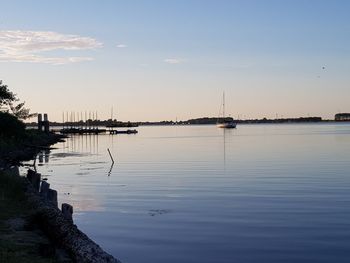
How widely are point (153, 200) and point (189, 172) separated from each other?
1681 cm

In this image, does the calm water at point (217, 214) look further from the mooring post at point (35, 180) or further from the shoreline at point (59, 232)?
the mooring post at point (35, 180)

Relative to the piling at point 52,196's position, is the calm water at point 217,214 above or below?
below

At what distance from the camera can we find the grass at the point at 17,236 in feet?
45.4

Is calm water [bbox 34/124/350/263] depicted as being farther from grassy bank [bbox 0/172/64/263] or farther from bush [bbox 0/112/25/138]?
bush [bbox 0/112/25/138]

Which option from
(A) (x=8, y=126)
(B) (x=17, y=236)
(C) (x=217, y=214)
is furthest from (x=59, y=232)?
(A) (x=8, y=126)

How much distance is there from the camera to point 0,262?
41.0 ft

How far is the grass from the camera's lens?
1385 centimetres

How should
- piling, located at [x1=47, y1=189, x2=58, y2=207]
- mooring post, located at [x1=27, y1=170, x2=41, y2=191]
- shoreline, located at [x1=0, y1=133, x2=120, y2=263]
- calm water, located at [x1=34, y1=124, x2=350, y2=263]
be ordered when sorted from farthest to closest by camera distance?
mooring post, located at [x1=27, y1=170, x2=41, y2=191]
piling, located at [x1=47, y1=189, x2=58, y2=207]
calm water, located at [x1=34, y1=124, x2=350, y2=263]
shoreline, located at [x1=0, y1=133, x2=120, y2=263]

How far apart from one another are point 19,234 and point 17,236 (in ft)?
0.98

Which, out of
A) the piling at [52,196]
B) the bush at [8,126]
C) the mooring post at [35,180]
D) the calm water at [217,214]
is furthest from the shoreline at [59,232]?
the bush at [8,126]

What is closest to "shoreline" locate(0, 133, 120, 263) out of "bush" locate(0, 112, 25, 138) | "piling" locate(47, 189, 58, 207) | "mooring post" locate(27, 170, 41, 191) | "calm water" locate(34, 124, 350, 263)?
"piling" locate(47, 189, 58, 207)

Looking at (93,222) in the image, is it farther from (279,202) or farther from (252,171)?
(252,171)

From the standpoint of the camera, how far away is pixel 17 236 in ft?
54.7

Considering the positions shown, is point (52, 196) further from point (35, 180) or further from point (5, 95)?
point (5, 95)
